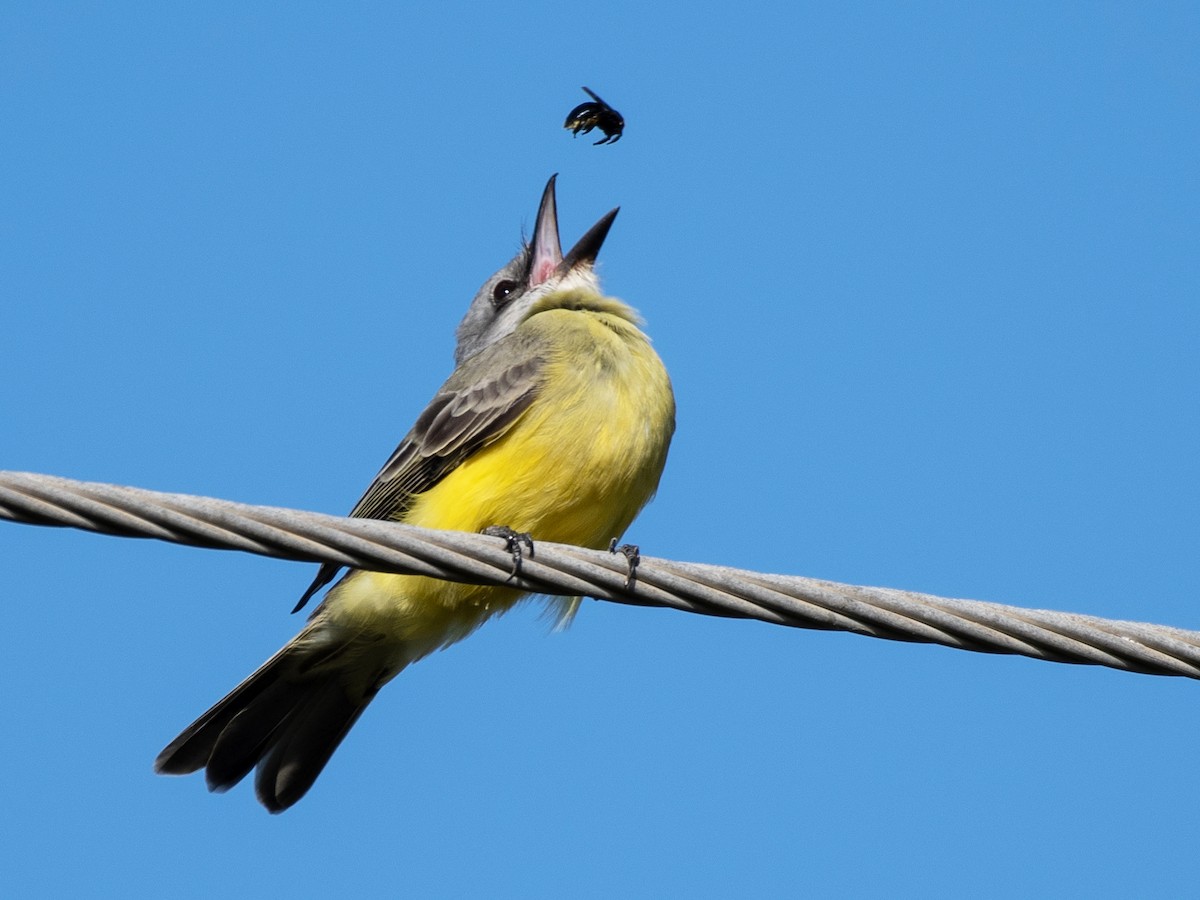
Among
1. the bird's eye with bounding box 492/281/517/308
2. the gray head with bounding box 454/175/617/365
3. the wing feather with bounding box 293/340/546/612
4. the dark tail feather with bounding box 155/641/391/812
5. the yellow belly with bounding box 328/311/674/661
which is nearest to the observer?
the yellow belly with bounding box 328/311/674/661

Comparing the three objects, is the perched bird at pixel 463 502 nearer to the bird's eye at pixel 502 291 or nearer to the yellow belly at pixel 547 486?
the yellow belly at pixel 547 486

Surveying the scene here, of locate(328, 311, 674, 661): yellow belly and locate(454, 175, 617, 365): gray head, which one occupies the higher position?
locate(454, 175, 617, 365): gray head

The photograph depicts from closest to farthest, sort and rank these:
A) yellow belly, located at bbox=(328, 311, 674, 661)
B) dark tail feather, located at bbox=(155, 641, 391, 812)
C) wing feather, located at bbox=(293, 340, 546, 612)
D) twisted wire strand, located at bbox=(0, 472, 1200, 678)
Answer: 1. twisted wire strand, located at bbox=(0, 472, 1200, 678)
2. yellow belly, located at bbox=(328, 311, 674, 661)
3. wing feather, located at bbox=(293, 340, 546, 612)
4. dark tail feather, located at bbox=(155, 641, 391, 812)

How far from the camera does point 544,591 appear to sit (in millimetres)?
4332

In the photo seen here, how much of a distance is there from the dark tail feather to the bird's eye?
2433 millimetres

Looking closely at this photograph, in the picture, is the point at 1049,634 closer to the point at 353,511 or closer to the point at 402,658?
the point at 402,658

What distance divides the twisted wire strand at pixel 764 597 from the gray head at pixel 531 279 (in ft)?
12.6

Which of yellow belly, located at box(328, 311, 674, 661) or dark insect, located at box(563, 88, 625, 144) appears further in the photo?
dark insect, located at box(563, 88, 625, 144)

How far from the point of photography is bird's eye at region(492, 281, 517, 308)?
27.9 feet

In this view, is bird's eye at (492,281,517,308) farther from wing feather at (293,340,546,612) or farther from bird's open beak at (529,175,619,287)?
wing feather at (293,340,546,612)

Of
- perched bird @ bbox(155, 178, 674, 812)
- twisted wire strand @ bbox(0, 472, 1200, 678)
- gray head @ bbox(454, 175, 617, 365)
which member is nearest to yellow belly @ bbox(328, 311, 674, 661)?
perched bird @ bbox(155, 178, 674, 812)

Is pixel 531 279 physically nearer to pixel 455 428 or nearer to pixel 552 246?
pixel 552 246

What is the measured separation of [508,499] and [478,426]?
18.9 inches

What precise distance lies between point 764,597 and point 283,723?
3.36 metres
